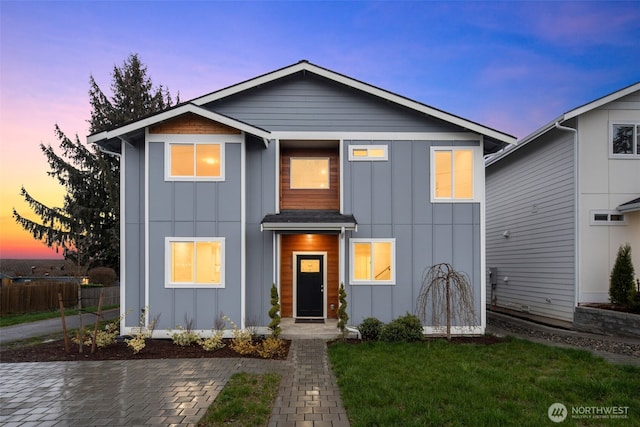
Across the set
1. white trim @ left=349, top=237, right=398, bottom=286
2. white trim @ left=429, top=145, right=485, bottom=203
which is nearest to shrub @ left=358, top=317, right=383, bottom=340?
white trim @ left=349, top=237, right=398, bottom=286

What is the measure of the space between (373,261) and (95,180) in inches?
774

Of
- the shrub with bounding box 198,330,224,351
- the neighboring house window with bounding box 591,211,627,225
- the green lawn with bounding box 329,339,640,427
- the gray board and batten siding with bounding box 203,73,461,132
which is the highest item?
the gray board and batten siding with bounding box 203,73,461,132

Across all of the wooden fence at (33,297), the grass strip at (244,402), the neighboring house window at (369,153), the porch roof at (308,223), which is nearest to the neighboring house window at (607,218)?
the neighboring house window at (369,153)

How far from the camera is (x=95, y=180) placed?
2195 cm

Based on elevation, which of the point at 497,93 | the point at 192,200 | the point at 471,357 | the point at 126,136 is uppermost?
the point at 497,93

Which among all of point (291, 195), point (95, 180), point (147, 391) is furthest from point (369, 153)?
point (95, 180)

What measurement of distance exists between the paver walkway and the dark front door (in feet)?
10.2

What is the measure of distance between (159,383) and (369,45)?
23.3 metres

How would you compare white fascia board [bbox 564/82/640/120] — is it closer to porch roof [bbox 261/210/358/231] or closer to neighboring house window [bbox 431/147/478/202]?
neighboring house window [bbox 431/147/478/202]

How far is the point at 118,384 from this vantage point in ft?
19.4

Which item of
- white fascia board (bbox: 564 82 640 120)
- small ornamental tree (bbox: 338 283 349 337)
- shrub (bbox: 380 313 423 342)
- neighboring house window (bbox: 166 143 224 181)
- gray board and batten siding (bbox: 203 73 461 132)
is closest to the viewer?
shrub (bbox: 380 313 423 342)

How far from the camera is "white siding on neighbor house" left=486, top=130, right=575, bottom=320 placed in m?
11.3

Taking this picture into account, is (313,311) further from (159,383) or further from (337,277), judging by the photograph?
(159,383)

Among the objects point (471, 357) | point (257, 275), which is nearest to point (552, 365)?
point (471, 357)
